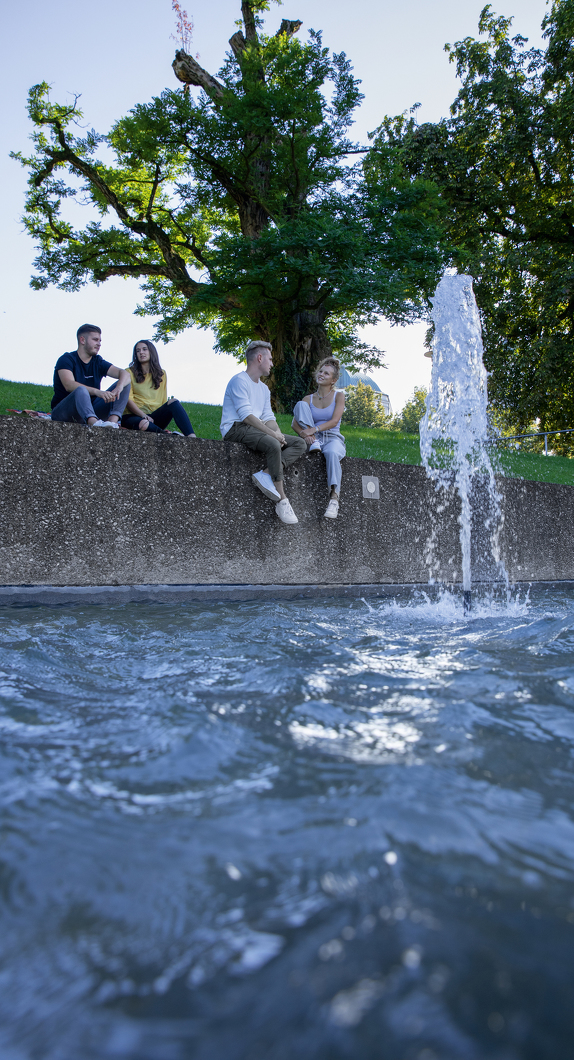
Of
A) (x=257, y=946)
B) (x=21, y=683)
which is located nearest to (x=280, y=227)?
(x=21, y=683)

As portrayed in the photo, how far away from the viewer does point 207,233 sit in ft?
79.1

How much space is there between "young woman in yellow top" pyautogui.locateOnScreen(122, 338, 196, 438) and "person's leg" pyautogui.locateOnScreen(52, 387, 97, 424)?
0.96 m

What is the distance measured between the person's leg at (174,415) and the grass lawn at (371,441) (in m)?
2.19

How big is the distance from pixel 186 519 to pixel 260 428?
3.63ft

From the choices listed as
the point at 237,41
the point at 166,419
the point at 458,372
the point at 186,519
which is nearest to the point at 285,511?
the point at 186,519

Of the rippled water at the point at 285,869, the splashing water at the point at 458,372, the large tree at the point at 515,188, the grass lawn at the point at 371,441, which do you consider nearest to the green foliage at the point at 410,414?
the large tree at the point at 515,188

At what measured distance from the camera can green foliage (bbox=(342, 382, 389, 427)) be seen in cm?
7212

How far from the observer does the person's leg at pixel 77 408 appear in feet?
17.5

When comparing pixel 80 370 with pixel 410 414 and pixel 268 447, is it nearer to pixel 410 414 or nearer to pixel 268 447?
pixel 268 447

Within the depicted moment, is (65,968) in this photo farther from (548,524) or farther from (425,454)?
(425,454)

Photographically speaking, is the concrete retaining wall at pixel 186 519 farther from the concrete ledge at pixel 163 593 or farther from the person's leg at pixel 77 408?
the person's leg at pixel 77 408

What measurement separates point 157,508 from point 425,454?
627 centimetres

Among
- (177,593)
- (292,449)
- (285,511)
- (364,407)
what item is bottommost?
(177,593)

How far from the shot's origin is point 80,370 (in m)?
5.88
